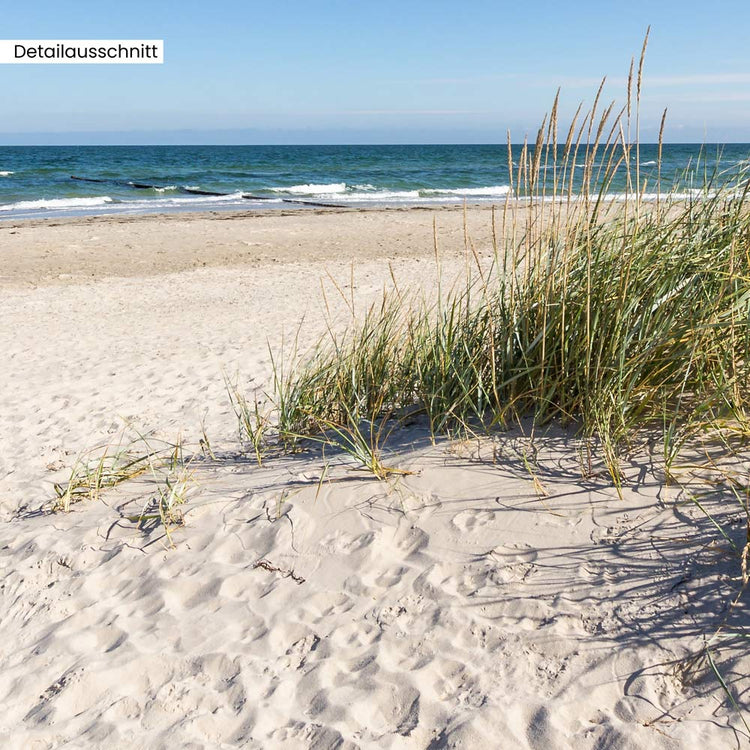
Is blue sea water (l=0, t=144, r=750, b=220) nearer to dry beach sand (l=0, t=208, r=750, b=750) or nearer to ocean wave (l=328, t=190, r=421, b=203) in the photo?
ocean wave (l=328, t=190, r=421, b=203)

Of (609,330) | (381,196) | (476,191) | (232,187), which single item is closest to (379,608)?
(609,330)

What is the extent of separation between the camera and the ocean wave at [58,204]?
22656 mm

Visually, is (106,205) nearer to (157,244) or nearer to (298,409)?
(157,244)

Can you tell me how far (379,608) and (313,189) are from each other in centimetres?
2887

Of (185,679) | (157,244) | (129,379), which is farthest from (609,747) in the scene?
(157,244)

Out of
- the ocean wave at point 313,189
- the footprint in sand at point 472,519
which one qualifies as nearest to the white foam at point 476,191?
the ocean wave at point 313,189

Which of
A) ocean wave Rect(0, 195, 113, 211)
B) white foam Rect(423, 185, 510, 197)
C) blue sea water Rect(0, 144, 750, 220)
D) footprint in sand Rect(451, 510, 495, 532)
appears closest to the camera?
footprint in sand Rect(451, 510, 495, 532)

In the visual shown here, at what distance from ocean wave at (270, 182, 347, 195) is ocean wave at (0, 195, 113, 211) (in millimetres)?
6887

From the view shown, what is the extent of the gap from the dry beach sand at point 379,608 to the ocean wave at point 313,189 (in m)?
25.5

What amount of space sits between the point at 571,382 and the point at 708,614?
1.30 metres

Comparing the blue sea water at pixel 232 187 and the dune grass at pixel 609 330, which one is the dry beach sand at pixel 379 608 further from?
the blue sea water at pixel 232 187

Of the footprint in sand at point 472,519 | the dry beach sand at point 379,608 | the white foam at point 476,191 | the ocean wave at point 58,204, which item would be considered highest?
the white foam at point 476,191

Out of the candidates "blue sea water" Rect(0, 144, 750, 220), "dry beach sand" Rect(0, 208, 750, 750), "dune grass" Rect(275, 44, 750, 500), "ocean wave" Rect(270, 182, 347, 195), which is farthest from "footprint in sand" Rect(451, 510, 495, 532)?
"ocean wave" Rect(270, 182, 347, 195)

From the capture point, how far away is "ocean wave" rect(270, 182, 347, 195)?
28.8 m
